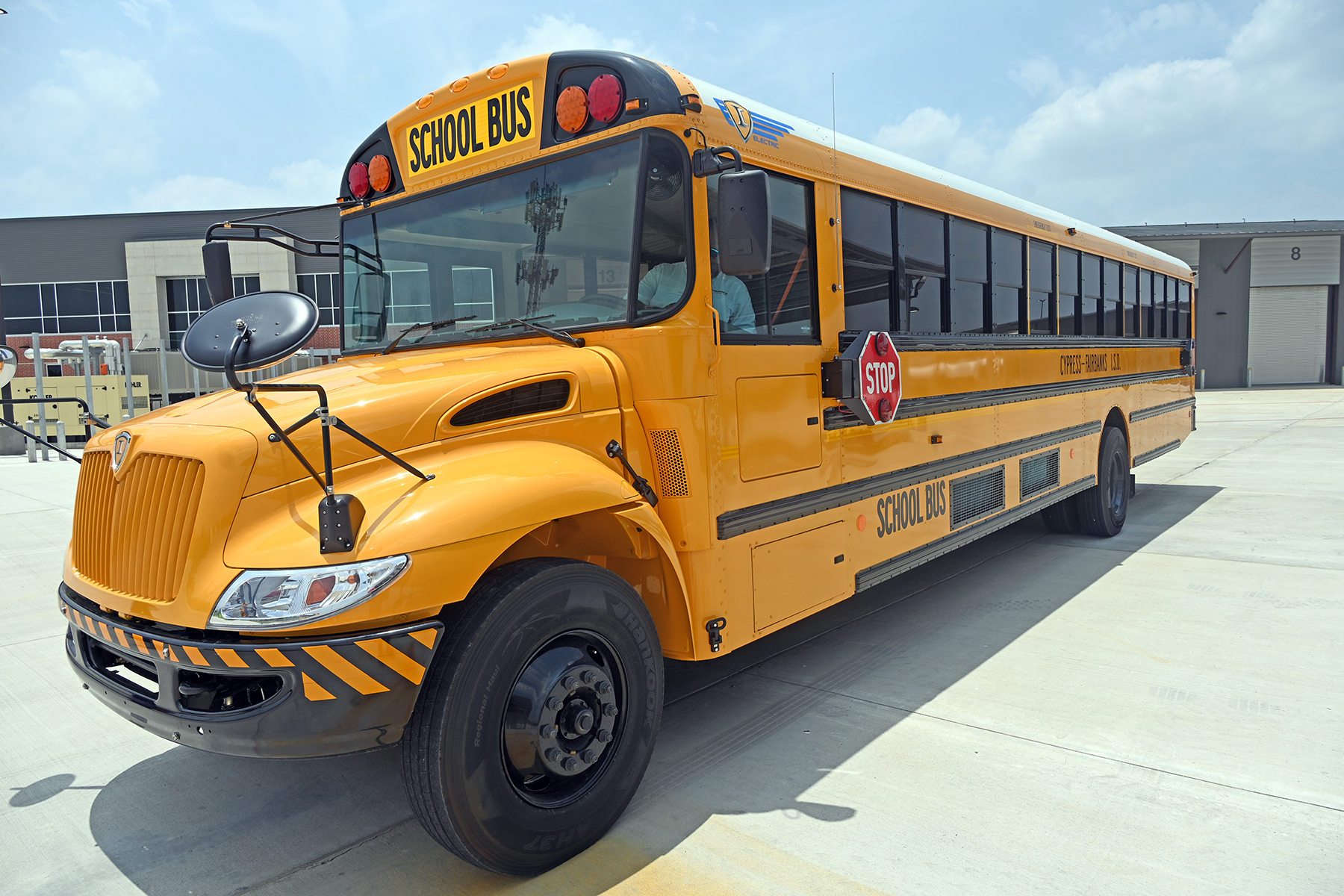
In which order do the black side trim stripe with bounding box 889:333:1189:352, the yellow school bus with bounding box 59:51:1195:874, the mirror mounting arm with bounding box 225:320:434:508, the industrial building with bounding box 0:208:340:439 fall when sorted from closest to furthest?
the mirror mounting arm with bounding box 225:320:434:508
the yellow school bus with bounding box 59:51:1195:874
the black side trim stripe with bounding box 889:333:1189:352
the industrial building with bounding box 0:208:340:439

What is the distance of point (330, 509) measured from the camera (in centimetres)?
209

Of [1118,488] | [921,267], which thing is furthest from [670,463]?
[1118,488]

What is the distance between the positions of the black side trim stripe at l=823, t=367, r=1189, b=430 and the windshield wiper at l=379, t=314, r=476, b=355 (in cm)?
155

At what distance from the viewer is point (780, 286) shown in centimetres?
343

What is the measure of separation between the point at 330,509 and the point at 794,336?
203 cm

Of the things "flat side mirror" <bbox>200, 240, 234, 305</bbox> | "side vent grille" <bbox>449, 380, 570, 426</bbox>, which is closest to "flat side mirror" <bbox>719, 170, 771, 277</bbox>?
"side vent grille" <bbox>449, 380, 570, 426</bbox>

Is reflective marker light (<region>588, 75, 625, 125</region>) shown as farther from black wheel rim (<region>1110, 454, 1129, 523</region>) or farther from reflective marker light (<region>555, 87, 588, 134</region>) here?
black wheel rim (<region>1110, 454, 1129, 523</region>)

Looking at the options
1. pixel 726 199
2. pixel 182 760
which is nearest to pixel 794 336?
pixel 726 199

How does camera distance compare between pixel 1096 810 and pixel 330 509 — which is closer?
pixel 330 509

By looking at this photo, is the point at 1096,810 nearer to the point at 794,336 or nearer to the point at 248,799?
the point at 794,336

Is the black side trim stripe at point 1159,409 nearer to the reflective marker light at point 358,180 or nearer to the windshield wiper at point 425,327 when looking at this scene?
the windshield wiper at point 425,327

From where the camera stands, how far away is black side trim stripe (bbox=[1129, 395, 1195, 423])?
7.84 metres

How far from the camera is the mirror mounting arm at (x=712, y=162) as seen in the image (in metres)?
2.84

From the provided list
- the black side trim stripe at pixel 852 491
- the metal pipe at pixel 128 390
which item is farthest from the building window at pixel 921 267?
the metal pipe at pixel 128 390
